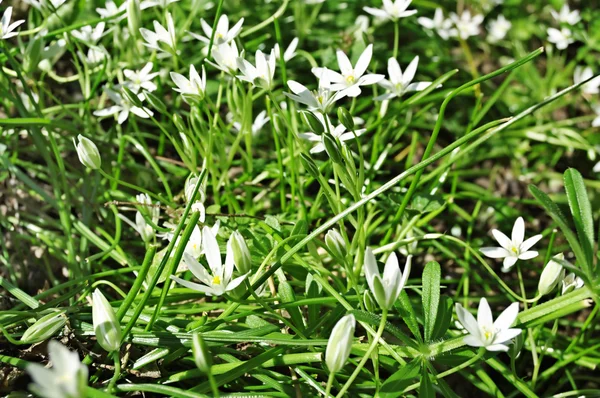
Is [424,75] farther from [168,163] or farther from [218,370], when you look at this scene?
[218,370]

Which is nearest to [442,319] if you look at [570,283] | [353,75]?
[570,283]

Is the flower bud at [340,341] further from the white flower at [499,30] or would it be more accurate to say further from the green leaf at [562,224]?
the white flower at [499,30]

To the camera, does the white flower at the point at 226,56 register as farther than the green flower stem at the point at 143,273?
Yes

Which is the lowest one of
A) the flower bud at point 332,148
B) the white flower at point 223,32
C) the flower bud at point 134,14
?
the flower bud at point 332,148

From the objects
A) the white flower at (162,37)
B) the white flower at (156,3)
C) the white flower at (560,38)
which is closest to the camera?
the white flower at (162,37)

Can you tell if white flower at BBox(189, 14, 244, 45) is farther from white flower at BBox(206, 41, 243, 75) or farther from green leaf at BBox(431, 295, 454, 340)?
green leaf at BBox(431, 295, 454, 340)

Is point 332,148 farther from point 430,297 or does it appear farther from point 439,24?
point 439,24

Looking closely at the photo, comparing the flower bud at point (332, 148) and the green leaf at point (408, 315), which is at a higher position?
the flower bud at point (332, 148)

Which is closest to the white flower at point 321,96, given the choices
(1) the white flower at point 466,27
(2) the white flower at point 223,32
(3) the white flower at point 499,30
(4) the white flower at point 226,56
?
(4) the white flower at point 226,56
